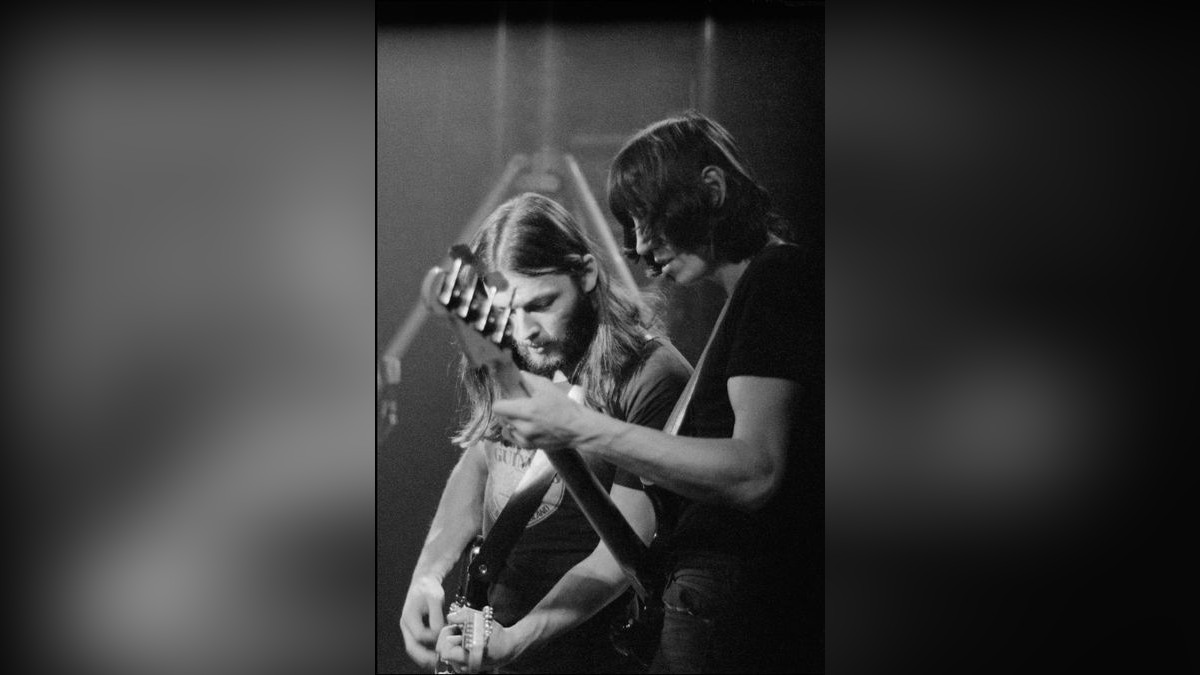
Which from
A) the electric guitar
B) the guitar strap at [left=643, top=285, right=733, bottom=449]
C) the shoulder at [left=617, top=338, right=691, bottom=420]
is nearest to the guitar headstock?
the electric guitar

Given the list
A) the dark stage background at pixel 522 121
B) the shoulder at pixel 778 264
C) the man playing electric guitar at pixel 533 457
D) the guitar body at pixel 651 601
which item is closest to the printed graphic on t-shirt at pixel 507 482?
the man playing electric guitar at pixel 533 457

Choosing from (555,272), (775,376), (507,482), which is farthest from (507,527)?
(775,376)

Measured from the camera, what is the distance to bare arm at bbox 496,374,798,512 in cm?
218

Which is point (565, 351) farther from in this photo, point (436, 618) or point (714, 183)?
point (436, 618)

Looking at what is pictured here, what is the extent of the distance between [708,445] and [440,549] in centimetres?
72

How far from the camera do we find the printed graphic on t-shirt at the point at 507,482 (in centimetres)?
223

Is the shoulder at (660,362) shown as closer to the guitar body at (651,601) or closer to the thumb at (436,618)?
the guitar body at (651,601)

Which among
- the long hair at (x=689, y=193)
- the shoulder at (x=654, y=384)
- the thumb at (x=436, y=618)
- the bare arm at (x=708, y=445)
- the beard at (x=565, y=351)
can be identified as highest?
the long hair at (x=689, y=193)

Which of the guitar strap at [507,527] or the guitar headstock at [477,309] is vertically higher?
the guitar headstock at [477,309]

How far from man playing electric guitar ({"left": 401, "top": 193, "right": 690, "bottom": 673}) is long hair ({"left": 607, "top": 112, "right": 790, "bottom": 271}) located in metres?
0.15
